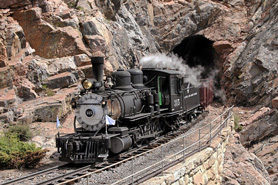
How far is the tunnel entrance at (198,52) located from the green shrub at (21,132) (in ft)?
77.8

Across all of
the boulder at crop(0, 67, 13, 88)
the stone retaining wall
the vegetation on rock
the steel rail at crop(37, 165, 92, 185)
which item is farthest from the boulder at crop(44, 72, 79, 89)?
the steel rail at crop(37, 165, 92, 185)

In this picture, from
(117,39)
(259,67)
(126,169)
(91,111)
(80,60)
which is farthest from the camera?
(117,39)

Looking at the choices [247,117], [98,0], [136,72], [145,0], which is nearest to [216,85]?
[247,117]

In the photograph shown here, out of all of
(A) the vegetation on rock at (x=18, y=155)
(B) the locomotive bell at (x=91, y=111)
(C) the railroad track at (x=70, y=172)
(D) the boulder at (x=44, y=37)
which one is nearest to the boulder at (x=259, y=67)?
(D) the boulder at (x=44, y=37)

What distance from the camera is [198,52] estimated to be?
126ft

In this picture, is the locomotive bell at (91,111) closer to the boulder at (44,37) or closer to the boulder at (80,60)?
the boulder at (80,60)

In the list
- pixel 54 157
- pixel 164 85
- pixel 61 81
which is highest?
pixel 61 81

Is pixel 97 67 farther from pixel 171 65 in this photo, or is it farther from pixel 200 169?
pixel 171 65

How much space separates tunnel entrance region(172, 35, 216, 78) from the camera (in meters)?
35.1

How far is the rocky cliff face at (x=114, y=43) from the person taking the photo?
1866cm

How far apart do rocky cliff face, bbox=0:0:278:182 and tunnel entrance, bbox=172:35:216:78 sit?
722mm

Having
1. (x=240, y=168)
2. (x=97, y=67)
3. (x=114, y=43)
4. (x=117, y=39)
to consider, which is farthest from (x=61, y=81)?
(x=240, y=168)

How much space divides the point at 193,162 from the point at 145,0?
27491mm

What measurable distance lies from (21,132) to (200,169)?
30.3 ft
